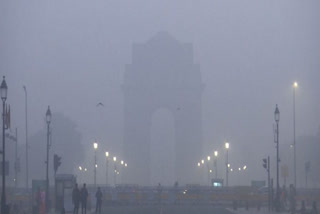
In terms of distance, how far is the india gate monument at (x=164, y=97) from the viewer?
448 ft

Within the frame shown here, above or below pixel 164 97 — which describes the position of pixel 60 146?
below

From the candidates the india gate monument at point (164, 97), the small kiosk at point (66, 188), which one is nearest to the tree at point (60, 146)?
the india gate monument at point (164, 97)

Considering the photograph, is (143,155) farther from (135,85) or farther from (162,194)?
(162,194)

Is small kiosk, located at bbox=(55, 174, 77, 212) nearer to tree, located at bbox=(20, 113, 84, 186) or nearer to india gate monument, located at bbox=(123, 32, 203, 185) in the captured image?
tree, located at bbox=(20, 113, 84, 186)

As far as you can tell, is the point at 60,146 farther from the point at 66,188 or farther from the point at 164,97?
the point at 66,188

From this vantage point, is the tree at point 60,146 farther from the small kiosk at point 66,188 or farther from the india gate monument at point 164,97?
the small kiosk at point 66,188

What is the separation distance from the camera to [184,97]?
14175cm

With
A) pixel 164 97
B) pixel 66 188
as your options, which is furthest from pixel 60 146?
pixel 66 188

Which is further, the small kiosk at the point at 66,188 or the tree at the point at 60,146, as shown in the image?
the tree at the point at 60,146

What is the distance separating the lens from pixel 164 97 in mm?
142250

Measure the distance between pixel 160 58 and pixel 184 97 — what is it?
669 centimetres

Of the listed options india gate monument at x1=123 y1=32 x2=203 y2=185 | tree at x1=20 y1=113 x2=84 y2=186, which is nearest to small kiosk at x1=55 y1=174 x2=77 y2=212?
tree at x1=20 y1=113 x2=84 y2=186

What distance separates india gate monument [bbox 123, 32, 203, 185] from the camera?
136 m

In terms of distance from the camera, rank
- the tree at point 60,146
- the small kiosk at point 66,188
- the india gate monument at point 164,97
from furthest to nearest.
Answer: the india gate monument at point 164,97 < the tree at point 60,146 < the small kiosk at point 66,188
